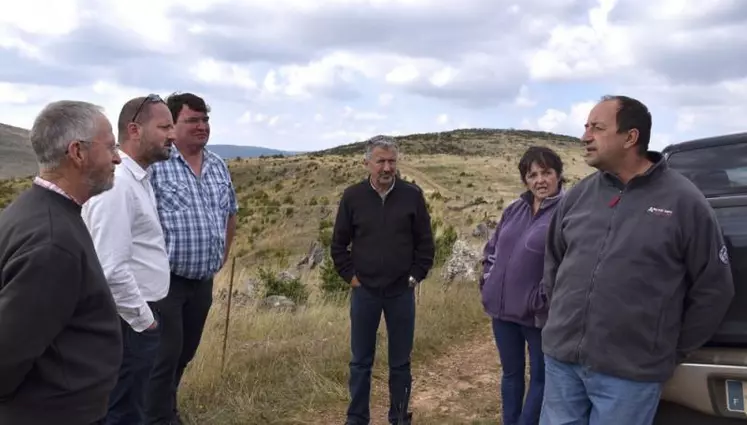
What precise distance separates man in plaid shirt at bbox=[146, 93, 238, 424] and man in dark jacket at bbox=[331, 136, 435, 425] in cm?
88

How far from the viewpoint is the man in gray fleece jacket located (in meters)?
2.79

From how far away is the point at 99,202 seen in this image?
10.6 ft

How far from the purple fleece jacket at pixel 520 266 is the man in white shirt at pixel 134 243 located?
1.96 metres

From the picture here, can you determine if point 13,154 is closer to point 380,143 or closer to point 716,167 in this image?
point 380,143

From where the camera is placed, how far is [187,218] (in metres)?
4.11

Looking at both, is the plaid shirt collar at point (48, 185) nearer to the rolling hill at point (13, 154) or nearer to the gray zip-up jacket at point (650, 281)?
the gray zip-up jacket at point (650, 281)

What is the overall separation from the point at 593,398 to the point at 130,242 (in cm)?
224

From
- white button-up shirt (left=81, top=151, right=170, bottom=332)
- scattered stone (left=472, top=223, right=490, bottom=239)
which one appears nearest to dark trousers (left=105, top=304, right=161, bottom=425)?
white button-up shirt (left=81, top=151, right=170, bottom=332)

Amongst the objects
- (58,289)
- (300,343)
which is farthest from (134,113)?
(300,343)

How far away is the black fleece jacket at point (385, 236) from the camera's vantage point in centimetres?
460

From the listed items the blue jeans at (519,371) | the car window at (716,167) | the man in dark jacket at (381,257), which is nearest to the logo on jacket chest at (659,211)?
the car window at (716,167)

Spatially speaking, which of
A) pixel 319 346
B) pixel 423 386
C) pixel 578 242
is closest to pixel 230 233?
pixel 319 346

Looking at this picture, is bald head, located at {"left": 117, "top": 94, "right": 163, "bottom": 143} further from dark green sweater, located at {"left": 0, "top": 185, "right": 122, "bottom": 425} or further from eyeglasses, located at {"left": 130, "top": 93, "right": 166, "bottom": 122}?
dark green sweater, located at {"left": 0, "top": 185, "right": 122, "bottom": 425}

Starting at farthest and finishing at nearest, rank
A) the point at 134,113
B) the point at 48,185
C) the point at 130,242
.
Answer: the point at 134,113
the point at 130,242
the point at 48,185
